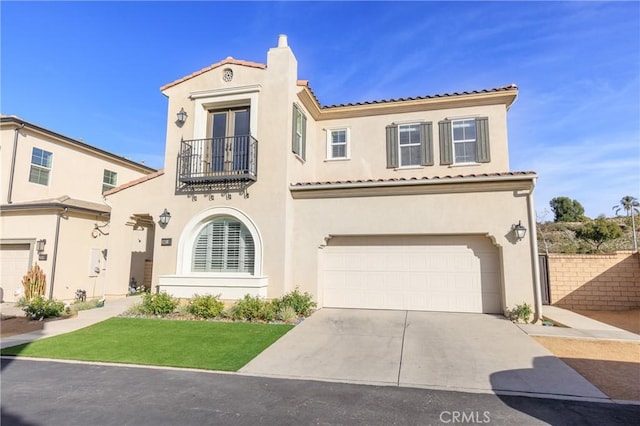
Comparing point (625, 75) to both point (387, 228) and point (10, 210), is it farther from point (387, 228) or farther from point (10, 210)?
point (10, 210)

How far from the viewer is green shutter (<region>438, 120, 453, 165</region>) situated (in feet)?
41.8

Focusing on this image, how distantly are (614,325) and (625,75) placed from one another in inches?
273

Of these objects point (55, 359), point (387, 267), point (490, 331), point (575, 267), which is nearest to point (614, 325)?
point (575, 267)

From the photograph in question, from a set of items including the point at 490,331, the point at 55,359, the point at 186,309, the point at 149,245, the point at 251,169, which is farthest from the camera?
the point at 149,245

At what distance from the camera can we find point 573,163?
19.3 meters

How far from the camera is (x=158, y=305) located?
35.5 ft

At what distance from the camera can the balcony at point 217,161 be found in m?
11.6

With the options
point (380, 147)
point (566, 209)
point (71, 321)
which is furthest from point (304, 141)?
point (566, 209)

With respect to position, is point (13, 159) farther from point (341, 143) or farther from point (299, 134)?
point (341, 143)

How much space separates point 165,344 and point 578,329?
399 inches

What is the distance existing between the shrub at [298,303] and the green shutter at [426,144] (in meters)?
6.57

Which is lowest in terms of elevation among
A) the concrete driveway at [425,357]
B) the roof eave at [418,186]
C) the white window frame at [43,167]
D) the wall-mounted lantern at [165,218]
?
the concrete driveway at [425,357]

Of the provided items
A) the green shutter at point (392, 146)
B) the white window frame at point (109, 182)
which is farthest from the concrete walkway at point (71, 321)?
the green shutter at point (392, 146)

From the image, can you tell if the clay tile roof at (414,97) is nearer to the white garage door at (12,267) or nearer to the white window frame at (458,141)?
the white window frame at (458,141)
